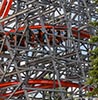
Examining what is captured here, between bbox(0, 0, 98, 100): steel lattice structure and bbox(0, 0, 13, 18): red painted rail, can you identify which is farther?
bbox(0, 0, 13, 18): red painted rail

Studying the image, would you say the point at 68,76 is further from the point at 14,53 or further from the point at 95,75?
the point at 95,75

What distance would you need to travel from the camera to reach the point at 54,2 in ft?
53.6

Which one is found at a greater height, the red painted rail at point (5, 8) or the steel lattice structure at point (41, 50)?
the red painted rail at point (5, 8)

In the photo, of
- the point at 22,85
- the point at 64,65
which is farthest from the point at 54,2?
the point at 22,85

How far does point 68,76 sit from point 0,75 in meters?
2.78

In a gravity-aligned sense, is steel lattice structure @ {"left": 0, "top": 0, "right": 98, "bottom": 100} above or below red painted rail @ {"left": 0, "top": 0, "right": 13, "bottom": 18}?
below

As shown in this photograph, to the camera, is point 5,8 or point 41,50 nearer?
point 41,50

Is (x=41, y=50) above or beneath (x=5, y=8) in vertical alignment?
beneath

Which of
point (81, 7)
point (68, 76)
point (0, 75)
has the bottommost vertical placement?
point (68, 76)

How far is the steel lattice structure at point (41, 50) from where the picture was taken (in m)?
13.9

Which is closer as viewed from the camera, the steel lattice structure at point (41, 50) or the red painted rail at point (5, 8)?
the steel lattice structure at point (41, 50)

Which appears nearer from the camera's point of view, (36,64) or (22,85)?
(22,85)

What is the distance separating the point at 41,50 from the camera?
47.1 feet

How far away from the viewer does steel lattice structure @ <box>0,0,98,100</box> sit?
13875 mm
